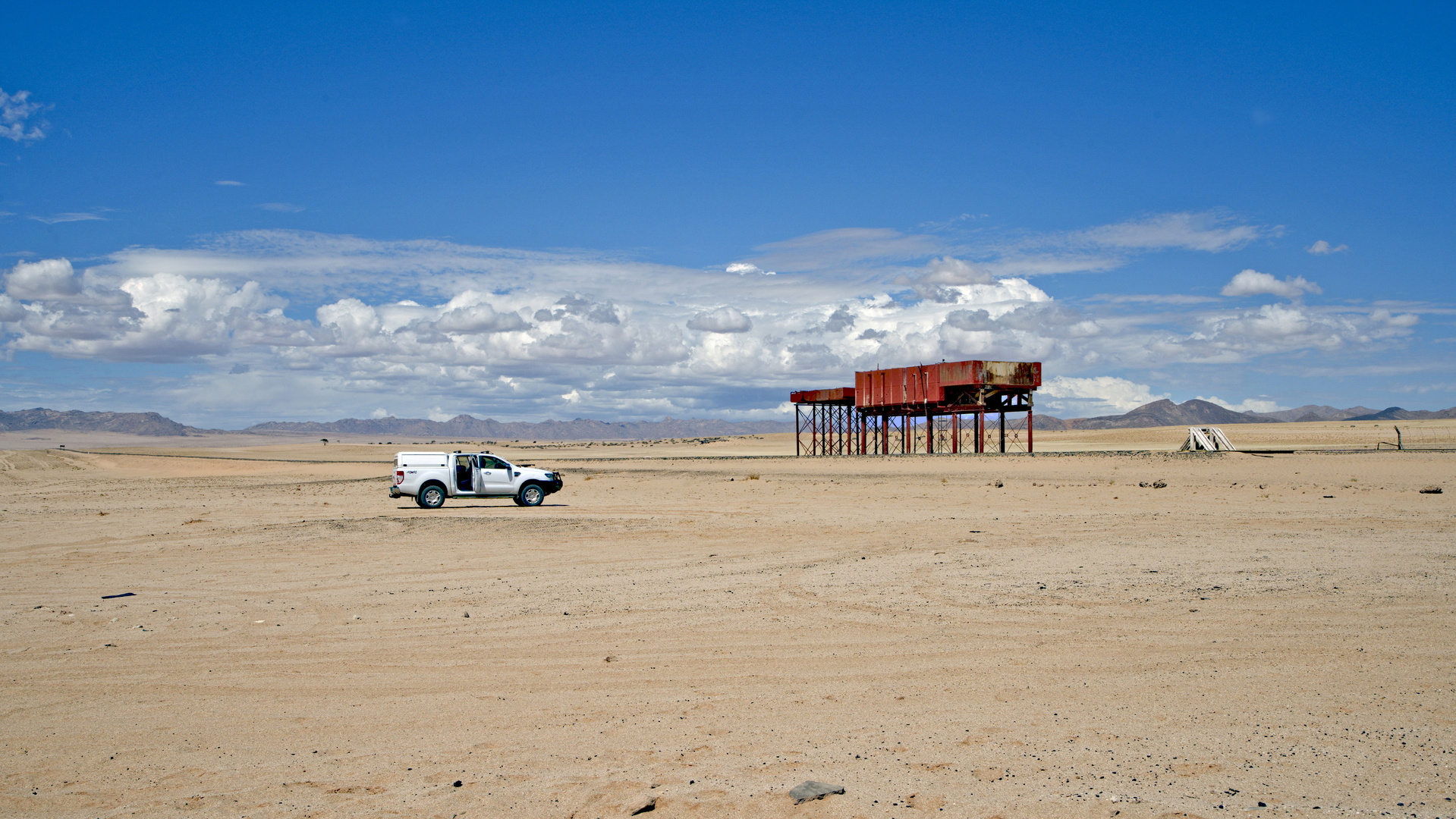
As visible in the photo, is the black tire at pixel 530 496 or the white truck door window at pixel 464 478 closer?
the white truck door window at pixel 464 478

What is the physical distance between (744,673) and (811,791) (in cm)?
266

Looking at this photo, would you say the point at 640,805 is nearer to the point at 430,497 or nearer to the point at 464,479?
the point at 430,497

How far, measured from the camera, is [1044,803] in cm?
513

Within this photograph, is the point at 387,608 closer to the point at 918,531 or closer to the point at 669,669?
the point at 669,669

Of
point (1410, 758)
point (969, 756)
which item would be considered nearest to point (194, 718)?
point (969, 756)

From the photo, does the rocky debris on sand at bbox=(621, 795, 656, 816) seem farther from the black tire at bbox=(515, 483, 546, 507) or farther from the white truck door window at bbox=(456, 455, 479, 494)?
the white truck door window at bbox=(456, 455, 479, 494)

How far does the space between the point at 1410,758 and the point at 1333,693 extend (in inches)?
55.1

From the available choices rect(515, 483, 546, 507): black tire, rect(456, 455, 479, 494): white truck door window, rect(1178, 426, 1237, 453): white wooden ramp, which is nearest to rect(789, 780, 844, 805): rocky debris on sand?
rect(515, 483, 546, 507): black tire

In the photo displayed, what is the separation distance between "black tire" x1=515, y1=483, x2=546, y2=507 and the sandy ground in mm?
7471

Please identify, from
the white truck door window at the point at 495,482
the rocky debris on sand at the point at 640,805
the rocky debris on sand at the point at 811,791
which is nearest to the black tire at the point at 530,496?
the white truck door window at the point at 495,482

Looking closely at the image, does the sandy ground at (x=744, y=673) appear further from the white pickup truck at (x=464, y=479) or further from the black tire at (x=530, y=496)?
the black tire at (x=530, y=496)

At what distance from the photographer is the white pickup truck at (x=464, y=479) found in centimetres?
2500

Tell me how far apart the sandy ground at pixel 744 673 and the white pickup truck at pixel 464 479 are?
669cm

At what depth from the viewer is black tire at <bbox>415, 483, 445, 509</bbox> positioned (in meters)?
25.1
